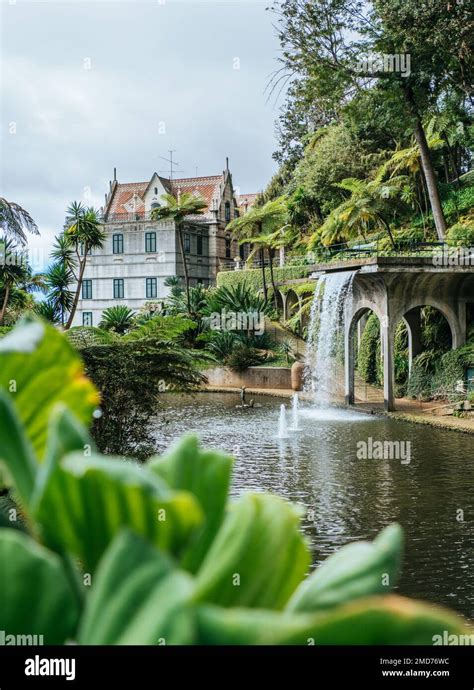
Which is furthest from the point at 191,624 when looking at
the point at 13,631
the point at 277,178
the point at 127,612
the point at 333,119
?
the point at 277,178

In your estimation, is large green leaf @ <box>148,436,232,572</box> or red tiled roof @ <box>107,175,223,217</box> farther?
red tiled roof @ <box>107,175,223,217</box>

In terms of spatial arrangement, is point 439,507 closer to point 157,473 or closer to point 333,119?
point 157,473

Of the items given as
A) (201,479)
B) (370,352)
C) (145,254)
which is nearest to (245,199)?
(145,254)

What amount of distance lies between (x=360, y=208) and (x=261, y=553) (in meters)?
31.7

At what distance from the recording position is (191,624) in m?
0.43

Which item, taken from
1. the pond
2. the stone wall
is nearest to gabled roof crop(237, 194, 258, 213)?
the stone wall

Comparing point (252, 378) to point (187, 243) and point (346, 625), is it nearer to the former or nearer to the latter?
point (187, 243)

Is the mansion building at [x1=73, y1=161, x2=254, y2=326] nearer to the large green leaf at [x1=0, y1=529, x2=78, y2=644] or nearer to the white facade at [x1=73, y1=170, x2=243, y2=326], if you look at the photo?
the white facade at [x1=73, y1=170, x2=243, y2=326]

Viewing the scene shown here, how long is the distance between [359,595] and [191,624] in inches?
6.4

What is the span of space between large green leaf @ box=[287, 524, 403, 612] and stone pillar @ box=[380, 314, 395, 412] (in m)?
22.0

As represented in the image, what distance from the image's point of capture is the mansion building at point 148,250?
184 ft

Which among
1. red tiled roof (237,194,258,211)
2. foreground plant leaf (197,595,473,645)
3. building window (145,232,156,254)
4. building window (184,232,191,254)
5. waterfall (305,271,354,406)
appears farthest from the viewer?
red tiled roof (237,194,258,211)

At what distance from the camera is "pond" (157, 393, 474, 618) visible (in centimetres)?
852

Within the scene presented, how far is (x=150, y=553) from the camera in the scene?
442mm
